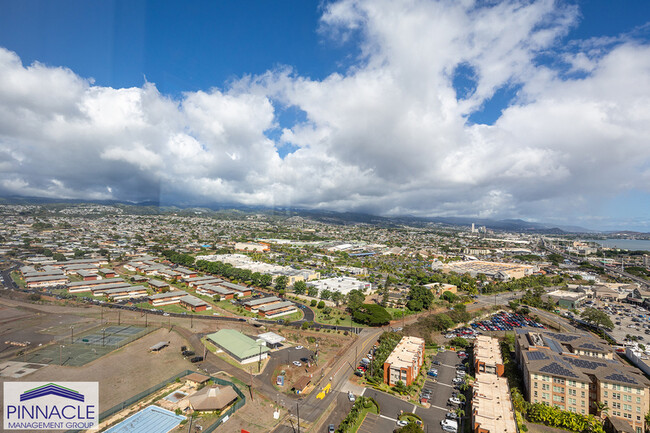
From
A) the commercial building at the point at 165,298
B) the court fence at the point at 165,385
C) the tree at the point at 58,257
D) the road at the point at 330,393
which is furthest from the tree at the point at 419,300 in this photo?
the tree at the point at 58,257

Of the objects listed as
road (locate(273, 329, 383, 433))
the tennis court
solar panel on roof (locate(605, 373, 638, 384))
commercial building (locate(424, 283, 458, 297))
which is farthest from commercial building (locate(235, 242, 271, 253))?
solar panel on roof (locate(605, 373, 638, 384))

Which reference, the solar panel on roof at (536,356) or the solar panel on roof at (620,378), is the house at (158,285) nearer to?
the solar panel on roof at (536,356)

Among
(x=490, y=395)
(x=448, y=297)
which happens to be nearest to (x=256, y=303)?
(x=490, y=395)

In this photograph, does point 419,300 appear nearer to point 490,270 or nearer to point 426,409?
point 426,409

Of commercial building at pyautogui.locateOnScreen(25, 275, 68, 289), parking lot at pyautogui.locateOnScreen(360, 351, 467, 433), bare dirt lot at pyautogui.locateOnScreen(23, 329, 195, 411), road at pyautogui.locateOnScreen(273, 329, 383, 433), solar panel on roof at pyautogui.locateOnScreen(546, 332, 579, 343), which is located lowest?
parking lot at pyautogui.locateOnScreen(360, 351, 467, 433)

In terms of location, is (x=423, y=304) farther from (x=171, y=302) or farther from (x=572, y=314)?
(x=171, y=302)

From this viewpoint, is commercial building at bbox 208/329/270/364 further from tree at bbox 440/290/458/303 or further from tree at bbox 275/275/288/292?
tree at bbox 440/290/458/303

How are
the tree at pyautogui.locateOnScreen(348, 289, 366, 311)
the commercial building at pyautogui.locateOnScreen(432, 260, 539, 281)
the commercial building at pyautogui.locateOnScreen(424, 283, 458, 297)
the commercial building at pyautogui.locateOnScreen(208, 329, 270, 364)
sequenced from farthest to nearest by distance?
the commercial building at pyautogui.locateOnScreen(432, 260, 539, 281) < the commercial building at pyautogui.locateOnScreen(424, 283, 458, 297) < the tree at pyautogui.locateOnScreen(348, 289, 366, 311) < the commercial building at pyautogui.locateOnScreen(208, 329, 270, 364)

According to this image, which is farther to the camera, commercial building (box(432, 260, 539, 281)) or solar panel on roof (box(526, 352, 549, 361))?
commercial building (box(432, 260, 539, 281))
